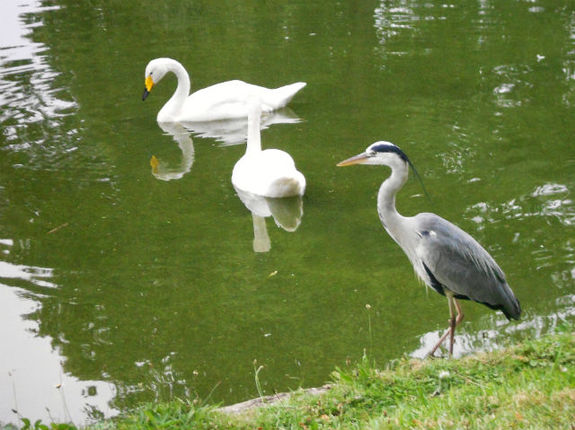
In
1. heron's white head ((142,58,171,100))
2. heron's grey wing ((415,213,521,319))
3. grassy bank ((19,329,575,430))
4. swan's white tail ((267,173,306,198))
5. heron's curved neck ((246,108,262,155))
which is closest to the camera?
grassy bank ((19,329,575,430))

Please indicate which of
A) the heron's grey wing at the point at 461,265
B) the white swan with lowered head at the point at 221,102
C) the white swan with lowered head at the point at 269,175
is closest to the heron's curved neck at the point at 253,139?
the white swan with lowered head at the point at 269,175

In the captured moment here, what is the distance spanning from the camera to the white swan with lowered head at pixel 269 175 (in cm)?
845

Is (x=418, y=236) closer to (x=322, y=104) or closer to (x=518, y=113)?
(x=518, y=113)

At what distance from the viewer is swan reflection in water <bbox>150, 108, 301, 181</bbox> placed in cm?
1002

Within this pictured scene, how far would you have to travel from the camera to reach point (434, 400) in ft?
14.0

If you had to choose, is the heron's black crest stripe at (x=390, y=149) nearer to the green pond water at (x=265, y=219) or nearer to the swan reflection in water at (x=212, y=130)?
the green pond water at (x=265, y=219)

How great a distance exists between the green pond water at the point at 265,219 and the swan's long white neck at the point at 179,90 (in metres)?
0.34

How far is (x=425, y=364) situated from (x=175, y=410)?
151 centimetres

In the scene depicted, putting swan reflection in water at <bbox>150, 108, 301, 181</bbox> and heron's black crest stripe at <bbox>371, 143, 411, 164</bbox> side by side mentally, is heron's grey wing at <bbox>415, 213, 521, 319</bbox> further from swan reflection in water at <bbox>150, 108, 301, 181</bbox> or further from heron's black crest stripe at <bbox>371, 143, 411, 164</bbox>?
swan reflection in water at <bbox>150, 108, 301, 181</bbox>

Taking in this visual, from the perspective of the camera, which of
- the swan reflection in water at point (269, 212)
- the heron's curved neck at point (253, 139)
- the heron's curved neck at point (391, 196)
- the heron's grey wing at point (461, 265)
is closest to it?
the heron's grey wing at point (461, 265)

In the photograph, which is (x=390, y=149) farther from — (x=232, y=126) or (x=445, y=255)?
(x=232, y=126)

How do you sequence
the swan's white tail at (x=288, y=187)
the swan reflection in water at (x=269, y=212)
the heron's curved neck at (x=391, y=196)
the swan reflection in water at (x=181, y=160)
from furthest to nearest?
the swan reflection in water at (x=181, y=160)
the swan's white tail at (x=288, y=187)
the swan reflection in water at (x=269, y=212)
the heron's curved neck at (x=391, y=196)

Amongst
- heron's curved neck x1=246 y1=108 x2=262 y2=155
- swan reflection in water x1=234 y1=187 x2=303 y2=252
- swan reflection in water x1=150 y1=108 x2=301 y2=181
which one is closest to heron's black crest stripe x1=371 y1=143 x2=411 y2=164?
swan reflection in water x1=234 y1=187 x2=303 y2=252

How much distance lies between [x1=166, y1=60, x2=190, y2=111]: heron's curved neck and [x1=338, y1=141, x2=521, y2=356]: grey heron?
5.98 meters
